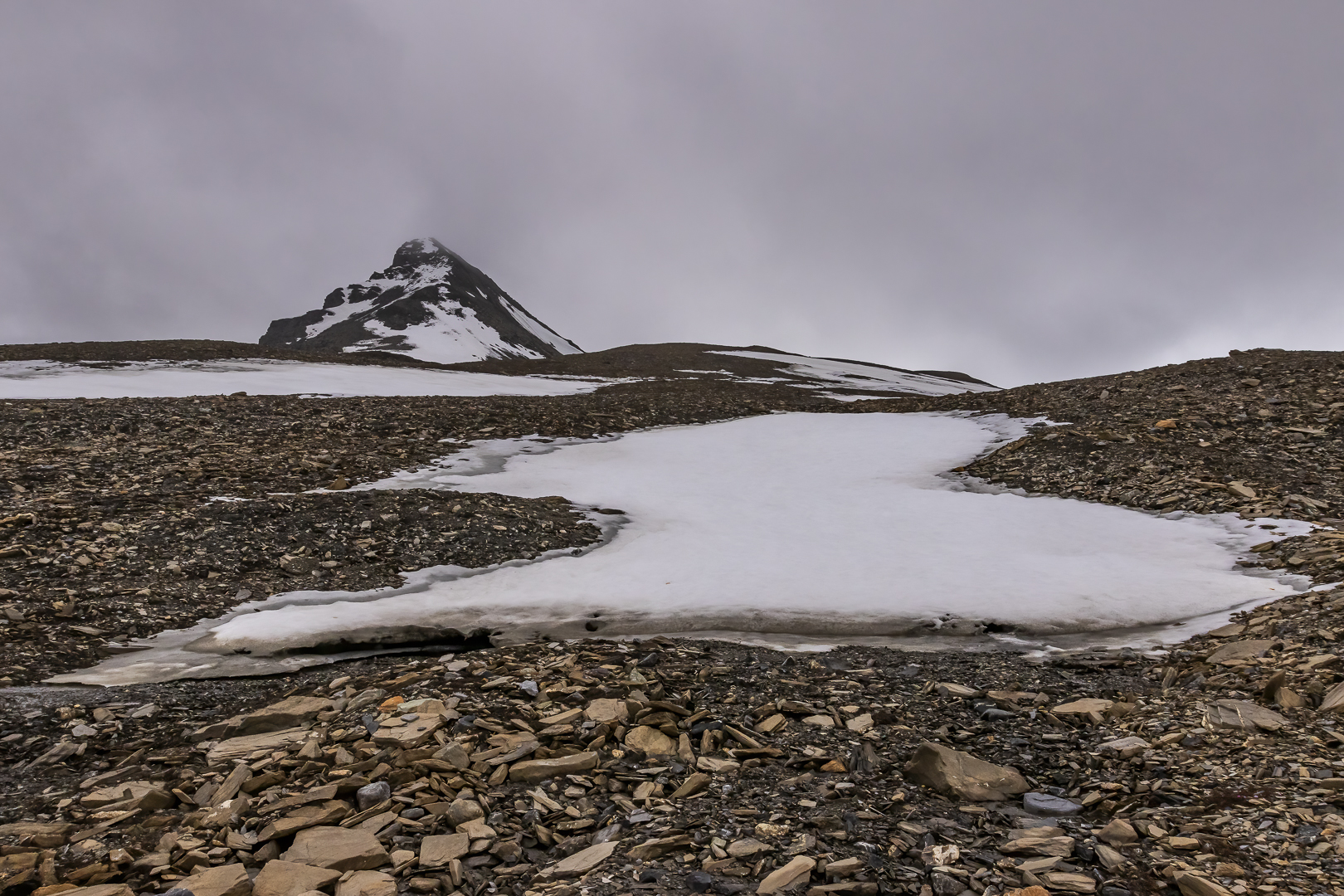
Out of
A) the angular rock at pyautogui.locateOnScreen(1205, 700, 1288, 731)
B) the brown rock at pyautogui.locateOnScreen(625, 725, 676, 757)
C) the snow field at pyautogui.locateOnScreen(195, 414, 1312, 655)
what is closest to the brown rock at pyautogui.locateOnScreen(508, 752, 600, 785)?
the brown rock at pyautogui.locateOnScreen(625, 725, 676, 757)

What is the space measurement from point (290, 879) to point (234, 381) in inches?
1125

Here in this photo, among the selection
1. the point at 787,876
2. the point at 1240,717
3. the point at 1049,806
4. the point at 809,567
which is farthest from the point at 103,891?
the point at 809,567

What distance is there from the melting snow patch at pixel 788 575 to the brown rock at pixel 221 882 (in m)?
4.01

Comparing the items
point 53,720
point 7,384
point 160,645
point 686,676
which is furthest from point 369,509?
point 7,384

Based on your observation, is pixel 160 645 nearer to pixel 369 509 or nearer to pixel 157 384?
pixel 369 509

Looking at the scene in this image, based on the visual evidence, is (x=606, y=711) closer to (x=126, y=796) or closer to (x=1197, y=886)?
(x=126, y=796)

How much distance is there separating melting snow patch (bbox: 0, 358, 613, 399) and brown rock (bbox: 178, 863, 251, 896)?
2350 centimetres

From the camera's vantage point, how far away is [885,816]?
421cm

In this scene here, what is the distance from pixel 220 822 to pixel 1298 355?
29196 mm

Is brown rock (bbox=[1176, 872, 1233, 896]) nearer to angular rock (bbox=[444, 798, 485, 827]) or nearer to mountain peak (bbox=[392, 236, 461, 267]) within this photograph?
angular rock (bbox=[444, 798, 485, 827])

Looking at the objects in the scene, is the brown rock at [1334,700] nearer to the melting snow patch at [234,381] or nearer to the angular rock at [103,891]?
the angular rock at [103,891]

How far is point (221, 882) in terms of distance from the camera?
3.57 m

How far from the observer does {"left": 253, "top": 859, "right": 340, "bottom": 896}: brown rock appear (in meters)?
3.53

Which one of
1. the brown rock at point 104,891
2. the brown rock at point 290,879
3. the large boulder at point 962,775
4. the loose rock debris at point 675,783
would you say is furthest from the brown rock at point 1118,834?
the brown rock at point 104,891
